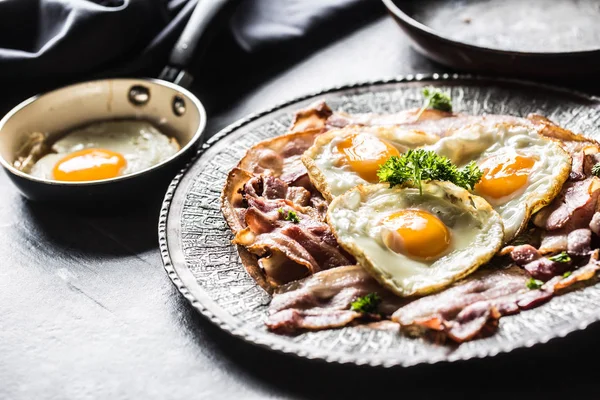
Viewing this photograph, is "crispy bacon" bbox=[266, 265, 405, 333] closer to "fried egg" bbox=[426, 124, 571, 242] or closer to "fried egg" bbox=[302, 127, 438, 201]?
"fried egg" bbox=[302, 127, 438, 201]

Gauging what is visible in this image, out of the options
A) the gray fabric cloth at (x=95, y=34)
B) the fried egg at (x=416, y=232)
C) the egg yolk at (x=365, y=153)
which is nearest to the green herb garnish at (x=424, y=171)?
the fried egg at (x=416, y=232)

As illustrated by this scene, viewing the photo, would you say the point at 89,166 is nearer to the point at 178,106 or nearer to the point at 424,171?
the point at 178,106

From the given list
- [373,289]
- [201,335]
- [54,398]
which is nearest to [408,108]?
[373,289]

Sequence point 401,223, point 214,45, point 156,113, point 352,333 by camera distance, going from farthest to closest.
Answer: point 214,45, point 156,113, point 401,223, point 352,333

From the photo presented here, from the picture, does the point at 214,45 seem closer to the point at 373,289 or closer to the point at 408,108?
the point at 408,108

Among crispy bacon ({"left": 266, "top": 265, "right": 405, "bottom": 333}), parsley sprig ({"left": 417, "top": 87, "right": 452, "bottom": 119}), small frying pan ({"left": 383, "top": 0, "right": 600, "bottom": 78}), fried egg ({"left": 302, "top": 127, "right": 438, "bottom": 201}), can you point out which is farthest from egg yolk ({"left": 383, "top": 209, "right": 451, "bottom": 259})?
small frying pan ({"left": 383, "top": 0, "right": 600, "bottom": 78})

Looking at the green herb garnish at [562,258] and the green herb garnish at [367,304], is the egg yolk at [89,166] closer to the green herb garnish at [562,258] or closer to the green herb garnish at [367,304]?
the green herb garnish at [367,304]

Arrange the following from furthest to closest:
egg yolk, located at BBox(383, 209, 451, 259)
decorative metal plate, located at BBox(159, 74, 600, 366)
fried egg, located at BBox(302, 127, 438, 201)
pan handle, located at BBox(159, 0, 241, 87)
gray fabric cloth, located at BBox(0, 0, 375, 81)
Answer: gray fabric cloth, located at BBox(0, 0, 375, 81) < pan handle, located at BBox(159, 0, 241, 87) < fried egg, located at BBox(302, 127, 438, 201) < egg yolk, located at BBox(383, 209, 451, 259) < decorative metal plate, located at BBox(159, 74, 600, 366)
